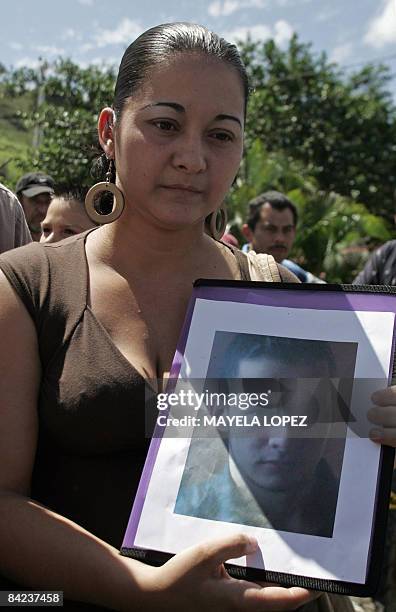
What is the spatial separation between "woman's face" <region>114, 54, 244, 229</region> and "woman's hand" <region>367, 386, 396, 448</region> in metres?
0.57

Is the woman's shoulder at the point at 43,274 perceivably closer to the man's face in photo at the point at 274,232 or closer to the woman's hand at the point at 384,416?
the woman's hand at the point at 384,416

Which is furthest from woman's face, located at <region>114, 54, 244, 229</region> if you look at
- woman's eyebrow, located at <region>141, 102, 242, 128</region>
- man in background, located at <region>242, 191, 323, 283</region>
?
man in background, located at <region>242, 191, 323, 283</region>

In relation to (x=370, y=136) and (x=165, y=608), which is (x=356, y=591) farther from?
(x=370, y=136)

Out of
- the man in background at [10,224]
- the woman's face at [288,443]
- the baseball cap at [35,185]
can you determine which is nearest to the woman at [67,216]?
the baseball cap at [35,185]

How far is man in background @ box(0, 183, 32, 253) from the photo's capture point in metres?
Result: 2.22

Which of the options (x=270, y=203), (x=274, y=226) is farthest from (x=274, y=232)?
(x=270, y=203)

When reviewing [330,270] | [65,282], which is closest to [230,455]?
[65,282]

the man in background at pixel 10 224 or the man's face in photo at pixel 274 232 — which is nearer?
the man in background at pixel 10 224

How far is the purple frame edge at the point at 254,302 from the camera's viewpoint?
4.15 ft

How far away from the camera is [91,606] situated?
1.32m

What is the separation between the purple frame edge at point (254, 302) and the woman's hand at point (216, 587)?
0.40 feet

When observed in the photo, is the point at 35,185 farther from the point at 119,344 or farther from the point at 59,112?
the point at 59,112

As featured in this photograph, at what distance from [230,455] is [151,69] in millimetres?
845

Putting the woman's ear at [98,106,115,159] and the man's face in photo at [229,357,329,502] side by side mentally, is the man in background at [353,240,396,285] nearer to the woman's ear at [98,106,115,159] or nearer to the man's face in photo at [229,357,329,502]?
the woman's ear at [98,106,115,159]
